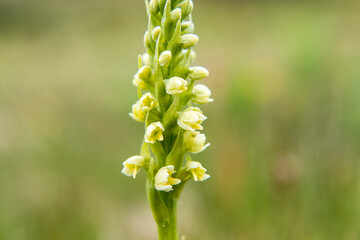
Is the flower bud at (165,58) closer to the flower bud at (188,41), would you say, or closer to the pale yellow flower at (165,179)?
the flower bud at (188,41)

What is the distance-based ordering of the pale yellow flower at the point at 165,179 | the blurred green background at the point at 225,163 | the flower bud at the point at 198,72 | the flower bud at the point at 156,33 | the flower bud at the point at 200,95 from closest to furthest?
the pale yellow flower at the point at 165,179, the flower bud at the point at 156,33, the flower bud at the point at 198,72, the flower bud at the point at 200,95, the blurred green background at the point at 225,163

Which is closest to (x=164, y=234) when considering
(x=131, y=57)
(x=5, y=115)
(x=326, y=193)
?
(x=326, y=193)

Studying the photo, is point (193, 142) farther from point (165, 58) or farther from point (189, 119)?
point (165, 58)

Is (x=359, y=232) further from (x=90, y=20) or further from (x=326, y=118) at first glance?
(x=90, y=20)

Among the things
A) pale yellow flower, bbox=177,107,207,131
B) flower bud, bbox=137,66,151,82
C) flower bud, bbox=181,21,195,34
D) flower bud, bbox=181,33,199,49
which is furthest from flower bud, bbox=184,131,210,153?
flower bud, bbox=181,21,195,34

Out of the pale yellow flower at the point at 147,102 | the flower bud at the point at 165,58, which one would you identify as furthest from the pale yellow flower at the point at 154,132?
the flower bud at the point at 165,58
